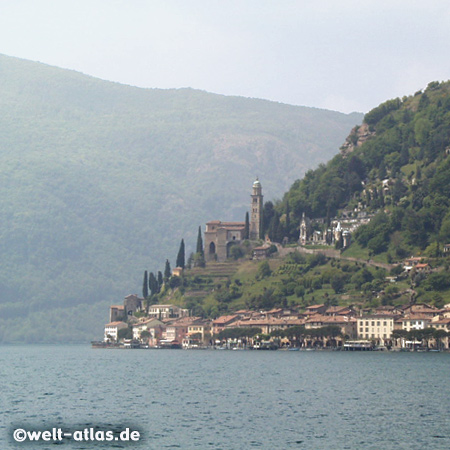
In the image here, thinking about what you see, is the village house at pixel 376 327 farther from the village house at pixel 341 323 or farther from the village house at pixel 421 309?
the village house at pixel 421 309

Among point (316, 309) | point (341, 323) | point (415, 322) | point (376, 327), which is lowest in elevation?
point (376, 327)

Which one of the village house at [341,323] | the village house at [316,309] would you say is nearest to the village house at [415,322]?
the village house at [341,323]

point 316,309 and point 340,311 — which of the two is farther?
point 316,309

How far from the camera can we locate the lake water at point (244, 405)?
71.5 m

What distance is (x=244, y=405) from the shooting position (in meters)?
88.1

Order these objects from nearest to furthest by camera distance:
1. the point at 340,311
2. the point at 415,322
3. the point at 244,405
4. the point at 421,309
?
1. the point at 244,405
2. the point at 415,322
3. the point at 421,309
4. the point at 340,311

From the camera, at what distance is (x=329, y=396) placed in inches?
3735

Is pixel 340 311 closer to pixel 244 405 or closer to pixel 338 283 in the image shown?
pixel 338 283

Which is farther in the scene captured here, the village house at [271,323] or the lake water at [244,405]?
the village house at [271,323]

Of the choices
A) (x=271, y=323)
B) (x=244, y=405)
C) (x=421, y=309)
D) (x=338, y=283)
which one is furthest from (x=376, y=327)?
(x=244, y=405)

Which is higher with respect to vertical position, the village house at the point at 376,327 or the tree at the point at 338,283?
the tree at the point at 338,283

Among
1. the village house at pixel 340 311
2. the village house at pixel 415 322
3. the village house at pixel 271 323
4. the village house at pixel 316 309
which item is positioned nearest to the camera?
the village house at pixel 415 322

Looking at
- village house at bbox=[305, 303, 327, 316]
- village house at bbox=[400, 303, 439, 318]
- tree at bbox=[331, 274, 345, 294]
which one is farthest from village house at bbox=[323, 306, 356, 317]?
tree at bbox=[331, 274, 345, 294]

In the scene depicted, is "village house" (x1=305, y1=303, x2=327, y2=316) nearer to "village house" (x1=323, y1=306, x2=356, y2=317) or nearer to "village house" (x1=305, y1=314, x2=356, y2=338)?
"village house" (x1=323, y1=306, x2=356, y2=317)
